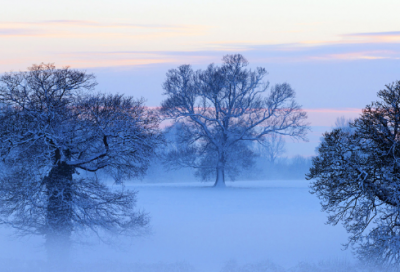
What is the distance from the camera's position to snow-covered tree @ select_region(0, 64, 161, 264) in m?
17.1

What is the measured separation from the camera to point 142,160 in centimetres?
1869

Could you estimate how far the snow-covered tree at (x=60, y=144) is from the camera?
17141mm

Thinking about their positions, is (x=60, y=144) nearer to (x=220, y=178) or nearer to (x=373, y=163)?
(x=373, y=163)

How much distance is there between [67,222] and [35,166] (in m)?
2.48

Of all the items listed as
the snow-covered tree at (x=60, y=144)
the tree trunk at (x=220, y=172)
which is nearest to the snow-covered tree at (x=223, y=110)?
the tree trunk at (x=220, y=172)

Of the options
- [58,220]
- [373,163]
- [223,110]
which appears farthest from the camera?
[223,110]

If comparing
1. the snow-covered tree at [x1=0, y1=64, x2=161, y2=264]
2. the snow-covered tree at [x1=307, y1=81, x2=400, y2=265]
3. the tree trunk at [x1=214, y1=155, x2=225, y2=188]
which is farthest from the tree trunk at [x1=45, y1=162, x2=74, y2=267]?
the tree trunk at [x1=214, y1=155, x2=225, y2=188]

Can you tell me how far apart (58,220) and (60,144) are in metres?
2.85

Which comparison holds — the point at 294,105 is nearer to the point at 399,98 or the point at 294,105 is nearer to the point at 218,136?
the point at 218,136

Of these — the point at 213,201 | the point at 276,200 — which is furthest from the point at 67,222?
the point at 276,200

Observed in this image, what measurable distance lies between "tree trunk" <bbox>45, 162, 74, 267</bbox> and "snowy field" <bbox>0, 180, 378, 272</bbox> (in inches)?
40.5

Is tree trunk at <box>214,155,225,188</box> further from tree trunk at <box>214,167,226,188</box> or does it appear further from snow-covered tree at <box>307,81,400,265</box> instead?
snow-covered tree at <box>307,81,400,265</box>

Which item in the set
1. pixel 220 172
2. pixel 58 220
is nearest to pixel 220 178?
pixel 220 172

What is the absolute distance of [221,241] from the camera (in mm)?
21266
